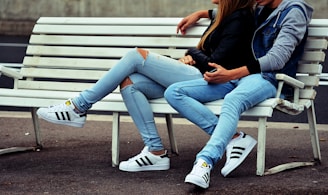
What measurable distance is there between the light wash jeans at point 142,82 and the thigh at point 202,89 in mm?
153

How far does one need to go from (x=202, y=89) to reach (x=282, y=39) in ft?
2.04

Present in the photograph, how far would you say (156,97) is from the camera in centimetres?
686

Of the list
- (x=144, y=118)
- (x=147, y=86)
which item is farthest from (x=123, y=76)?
(x=144, y=118)

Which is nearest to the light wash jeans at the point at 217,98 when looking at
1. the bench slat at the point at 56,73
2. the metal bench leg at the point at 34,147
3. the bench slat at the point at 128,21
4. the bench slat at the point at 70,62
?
the bench slat at the point at 128,21

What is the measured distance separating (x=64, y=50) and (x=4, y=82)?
4.91 metres

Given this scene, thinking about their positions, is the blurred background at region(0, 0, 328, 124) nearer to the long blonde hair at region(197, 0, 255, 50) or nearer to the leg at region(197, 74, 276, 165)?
the long blonde hair at region(197, 0, 255, 50)

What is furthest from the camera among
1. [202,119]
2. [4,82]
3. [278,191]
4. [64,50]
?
[4,82]

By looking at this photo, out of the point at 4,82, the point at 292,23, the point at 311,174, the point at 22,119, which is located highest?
the point at 292,23

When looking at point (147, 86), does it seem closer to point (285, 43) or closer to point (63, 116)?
point (63, 116)

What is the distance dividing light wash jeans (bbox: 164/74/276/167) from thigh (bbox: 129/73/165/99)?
9.5 inches

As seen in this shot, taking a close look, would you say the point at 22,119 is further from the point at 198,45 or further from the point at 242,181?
the point at 242,181

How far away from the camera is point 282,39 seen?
261 inches

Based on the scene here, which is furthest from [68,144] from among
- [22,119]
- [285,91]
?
[285,91]

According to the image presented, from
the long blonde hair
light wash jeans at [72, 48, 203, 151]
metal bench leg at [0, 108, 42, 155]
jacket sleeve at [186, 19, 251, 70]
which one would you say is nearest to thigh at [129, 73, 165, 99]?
light wash jeans at [72, 48, 203, 151]
